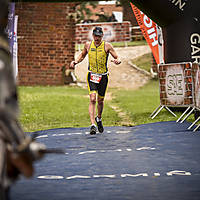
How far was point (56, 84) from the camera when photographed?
1045 inches

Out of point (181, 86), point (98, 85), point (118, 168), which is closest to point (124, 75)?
point (181, 86)

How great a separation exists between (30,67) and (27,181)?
20.4m

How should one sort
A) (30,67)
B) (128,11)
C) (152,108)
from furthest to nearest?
(128,11) < (30,67) < (152,108)

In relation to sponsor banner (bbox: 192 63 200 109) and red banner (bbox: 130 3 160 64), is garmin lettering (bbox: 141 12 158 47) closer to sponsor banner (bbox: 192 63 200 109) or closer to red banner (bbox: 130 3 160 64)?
red banner (bbox: 130 3 160 64)

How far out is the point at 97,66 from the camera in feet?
34.8

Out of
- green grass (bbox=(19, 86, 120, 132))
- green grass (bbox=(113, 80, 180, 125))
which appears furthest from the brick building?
green grass (bbox=(113, 80, 180, 125))

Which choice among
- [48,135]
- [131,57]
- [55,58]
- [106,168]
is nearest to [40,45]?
[55,58]

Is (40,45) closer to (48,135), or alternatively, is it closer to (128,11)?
(48,135)

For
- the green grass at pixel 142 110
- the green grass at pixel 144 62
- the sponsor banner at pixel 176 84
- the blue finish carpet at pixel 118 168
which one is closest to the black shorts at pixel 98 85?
the blue finish carpet at pixel 118 168

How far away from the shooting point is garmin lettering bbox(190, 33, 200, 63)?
12992 mm

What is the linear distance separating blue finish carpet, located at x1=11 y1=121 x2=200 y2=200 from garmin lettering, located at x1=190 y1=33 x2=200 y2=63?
2.96 metres

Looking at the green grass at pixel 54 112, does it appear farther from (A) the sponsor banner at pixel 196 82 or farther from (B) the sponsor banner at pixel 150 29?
(A) the sponsor banner at pixel 196 82

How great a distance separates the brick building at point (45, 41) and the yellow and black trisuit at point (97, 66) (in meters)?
15.8

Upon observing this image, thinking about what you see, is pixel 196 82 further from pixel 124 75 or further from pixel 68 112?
pixel 124 75
